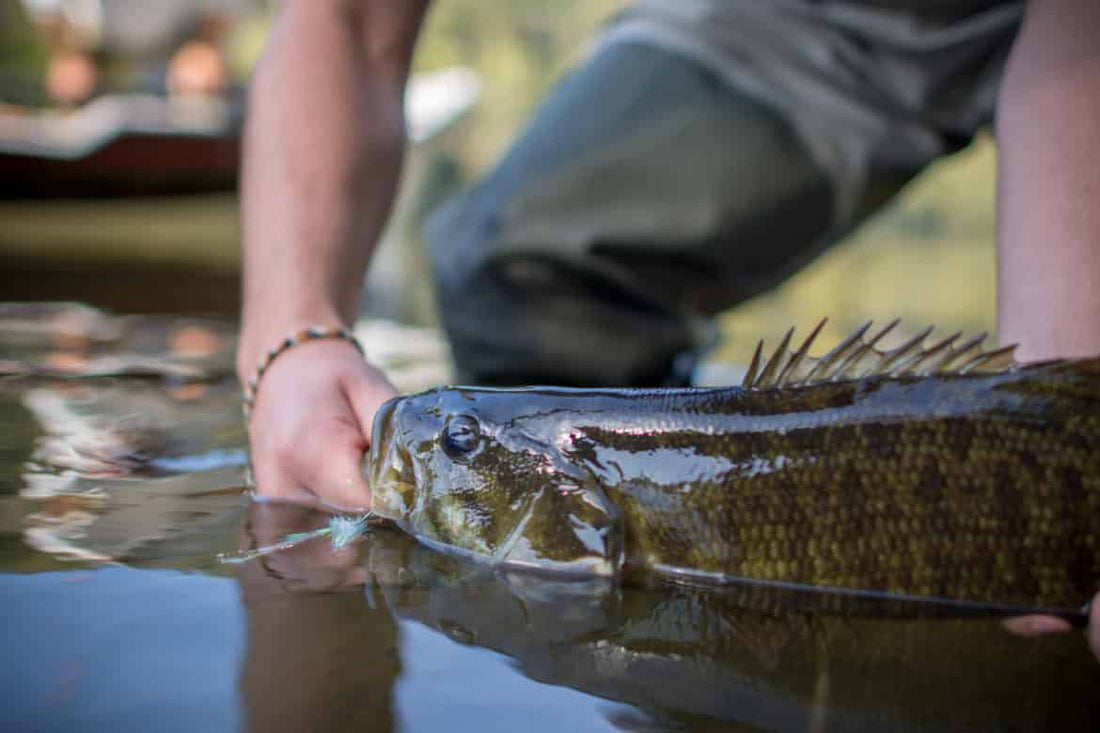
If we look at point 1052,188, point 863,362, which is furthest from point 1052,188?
point 863,362

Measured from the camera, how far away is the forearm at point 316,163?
1685 millimetres

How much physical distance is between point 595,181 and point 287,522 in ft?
5.60

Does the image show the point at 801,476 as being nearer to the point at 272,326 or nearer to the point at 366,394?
the point at 366,394

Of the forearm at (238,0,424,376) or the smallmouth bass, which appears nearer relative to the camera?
the smallmouth bass

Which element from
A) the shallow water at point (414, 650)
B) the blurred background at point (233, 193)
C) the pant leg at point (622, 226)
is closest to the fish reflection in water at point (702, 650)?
the shallow water at point (414, 650)

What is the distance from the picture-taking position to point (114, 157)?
26.7 feet

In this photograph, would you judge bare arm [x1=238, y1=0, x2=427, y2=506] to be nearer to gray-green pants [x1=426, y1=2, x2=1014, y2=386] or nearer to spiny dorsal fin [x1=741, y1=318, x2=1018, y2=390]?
spiny dorsal fin [x1=741, y1=318, x2=1018, y2=390]

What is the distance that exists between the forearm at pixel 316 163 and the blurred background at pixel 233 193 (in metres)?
1.80

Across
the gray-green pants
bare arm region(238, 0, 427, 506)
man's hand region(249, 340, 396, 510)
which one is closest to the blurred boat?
the gray-green pants

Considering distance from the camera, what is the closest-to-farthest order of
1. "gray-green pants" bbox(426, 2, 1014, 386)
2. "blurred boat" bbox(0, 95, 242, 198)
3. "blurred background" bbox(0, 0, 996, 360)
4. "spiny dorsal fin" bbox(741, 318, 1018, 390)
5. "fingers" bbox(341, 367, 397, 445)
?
"spiny dorsal fin" bbox(741, 318, 1018, 390)
"fingers" bbox(341, 367, 397, 445)
"gray-green pants" bbox(426, 2, 1014, 386)
"blurred background" bbox(0, 0, 996, 360)
"blurred boat" bbox(0, 95, 242, 198)

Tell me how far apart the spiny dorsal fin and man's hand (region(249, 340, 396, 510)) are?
50cm

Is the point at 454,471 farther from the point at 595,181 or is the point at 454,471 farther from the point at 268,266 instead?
the point at 595,181

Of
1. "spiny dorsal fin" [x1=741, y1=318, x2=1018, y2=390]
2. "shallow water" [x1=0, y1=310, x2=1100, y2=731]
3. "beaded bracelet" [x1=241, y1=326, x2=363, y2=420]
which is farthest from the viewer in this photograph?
"beaded bracelet" [x1=241, y1=326, x2=363, y2=420]

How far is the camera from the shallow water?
93 cm
